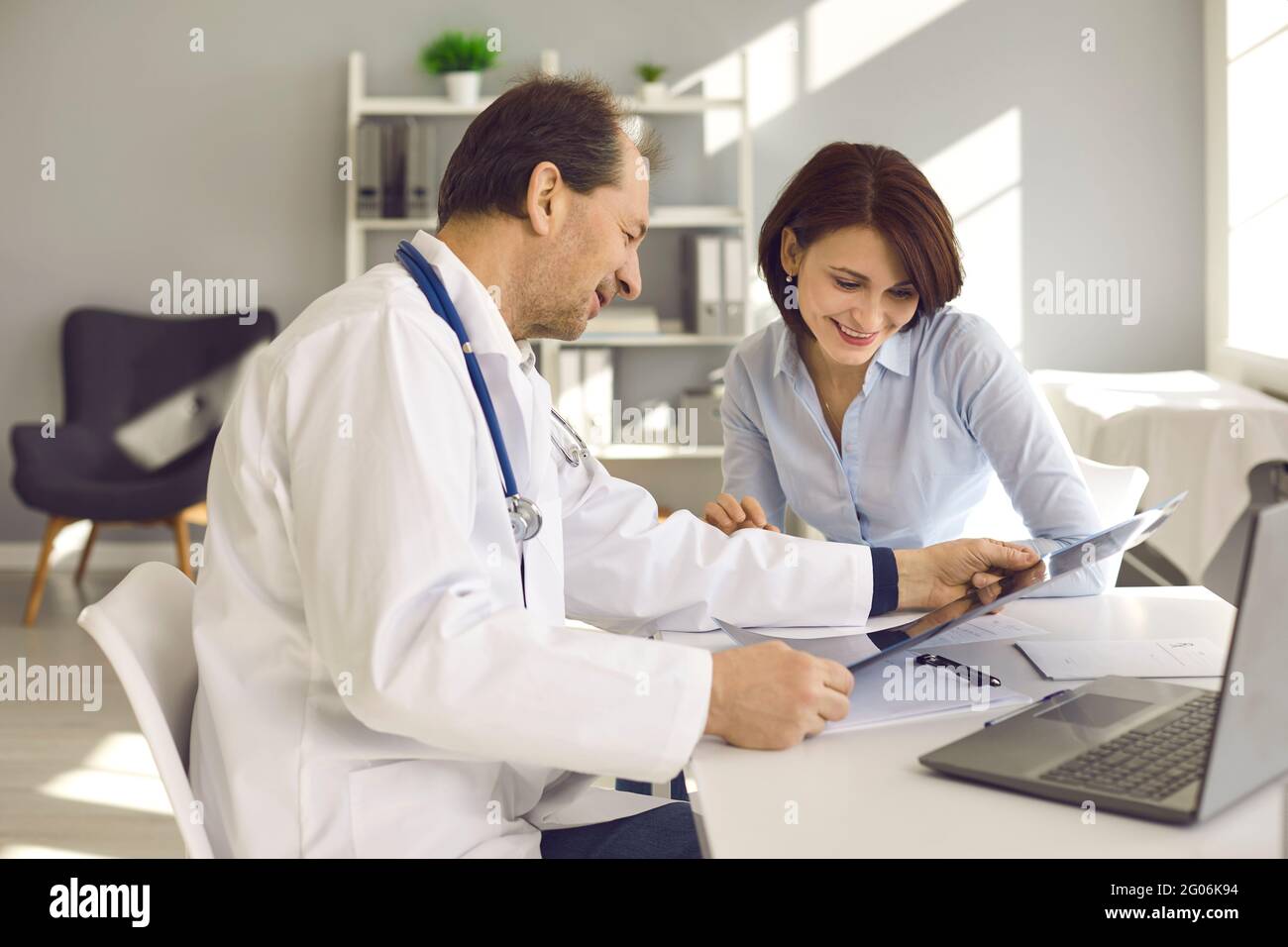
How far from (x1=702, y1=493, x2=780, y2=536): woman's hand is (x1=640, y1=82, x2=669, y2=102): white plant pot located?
3.36 metres

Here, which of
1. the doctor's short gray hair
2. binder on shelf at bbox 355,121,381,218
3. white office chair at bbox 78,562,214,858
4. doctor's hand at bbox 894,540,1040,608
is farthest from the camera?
binder on shelf at bbox 355,121,381,218

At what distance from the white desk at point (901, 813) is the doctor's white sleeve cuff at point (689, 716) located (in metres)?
0.02

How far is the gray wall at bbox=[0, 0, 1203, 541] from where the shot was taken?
4906 millimetres

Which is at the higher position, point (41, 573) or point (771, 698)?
point (771, 698)

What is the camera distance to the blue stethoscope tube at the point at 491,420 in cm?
112

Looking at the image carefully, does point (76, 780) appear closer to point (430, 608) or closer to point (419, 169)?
point (430, 608)

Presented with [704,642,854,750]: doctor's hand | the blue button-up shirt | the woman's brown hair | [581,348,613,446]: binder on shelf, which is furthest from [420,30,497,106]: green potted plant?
[704,642,854,750]: doctor's hand

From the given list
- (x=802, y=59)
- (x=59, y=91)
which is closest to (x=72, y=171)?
(x=59, y=91)

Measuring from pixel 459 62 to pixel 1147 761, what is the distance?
4357 mm

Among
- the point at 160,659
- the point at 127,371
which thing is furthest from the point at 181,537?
the point at 160,659

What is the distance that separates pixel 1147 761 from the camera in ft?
3.11

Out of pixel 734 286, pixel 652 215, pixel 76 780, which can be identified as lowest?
pixel 76 780

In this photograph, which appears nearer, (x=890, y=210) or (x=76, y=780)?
(x=890, y=210)

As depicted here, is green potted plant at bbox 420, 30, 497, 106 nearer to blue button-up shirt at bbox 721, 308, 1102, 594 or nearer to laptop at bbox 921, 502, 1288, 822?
blue button-up shirt at bbox 721, 308, 1102, 594
